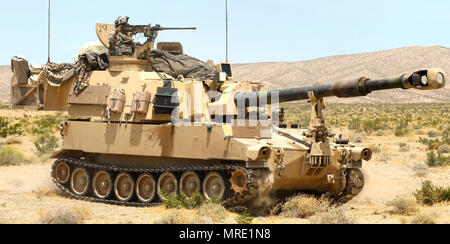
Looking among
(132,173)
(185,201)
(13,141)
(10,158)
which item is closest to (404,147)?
(10,158)

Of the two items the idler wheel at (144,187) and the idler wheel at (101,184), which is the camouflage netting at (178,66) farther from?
the idler wheel at (101,184)

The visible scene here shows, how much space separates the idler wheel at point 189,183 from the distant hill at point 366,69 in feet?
288

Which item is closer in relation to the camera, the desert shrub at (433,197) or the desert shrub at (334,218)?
the desert shrub at (334,218)

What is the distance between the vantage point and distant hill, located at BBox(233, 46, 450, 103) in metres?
102

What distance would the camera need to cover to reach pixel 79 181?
1580cm

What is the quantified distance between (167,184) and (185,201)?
1.33 metres

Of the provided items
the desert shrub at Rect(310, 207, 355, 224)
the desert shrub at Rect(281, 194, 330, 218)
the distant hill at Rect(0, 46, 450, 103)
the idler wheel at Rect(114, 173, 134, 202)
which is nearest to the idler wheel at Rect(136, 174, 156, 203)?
the idler wheel at Rect(114, 173, 134, 202)

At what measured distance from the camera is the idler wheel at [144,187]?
14.3 metres

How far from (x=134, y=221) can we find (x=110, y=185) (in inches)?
143

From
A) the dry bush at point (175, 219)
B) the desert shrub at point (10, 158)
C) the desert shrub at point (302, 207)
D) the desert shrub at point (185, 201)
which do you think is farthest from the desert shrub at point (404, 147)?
the dry bush at point (175, 219)

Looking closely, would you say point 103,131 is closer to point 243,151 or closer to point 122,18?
point 122,18

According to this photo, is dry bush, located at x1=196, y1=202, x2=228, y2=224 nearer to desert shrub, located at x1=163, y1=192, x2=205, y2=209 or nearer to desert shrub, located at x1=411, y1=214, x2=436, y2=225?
desert shrub, located at x1=163, y1=192, x2=205, y2=209

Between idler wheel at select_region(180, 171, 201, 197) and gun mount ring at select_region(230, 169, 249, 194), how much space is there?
116cm
